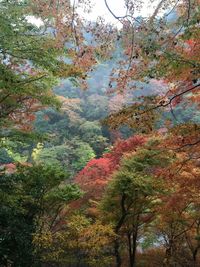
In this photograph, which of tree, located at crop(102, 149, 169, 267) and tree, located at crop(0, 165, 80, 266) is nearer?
tree, located at crop(0, 165, 80, 266)

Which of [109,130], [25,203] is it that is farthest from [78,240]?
[109,130]

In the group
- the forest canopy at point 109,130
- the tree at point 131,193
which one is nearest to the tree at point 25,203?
the forest canopy at point 109,130

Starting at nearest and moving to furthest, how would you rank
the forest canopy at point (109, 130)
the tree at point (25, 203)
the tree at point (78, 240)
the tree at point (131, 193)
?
the forest canopy at point (109, 130) → the tree at point (25, 203) → the tree at point (78, 240) → the tree at point (131, 193)

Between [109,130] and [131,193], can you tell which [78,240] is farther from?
[109,130]

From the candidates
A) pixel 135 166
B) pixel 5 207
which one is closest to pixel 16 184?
pixel 5 207

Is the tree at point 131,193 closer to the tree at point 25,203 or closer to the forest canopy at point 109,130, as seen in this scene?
the forest canopy at point 109,130

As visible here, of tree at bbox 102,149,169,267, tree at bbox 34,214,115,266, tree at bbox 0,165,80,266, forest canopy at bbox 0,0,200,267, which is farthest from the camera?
tree at bbox 102,149,169,267

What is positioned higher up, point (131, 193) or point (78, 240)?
point (131, 193)

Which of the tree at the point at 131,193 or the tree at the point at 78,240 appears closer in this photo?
the tree at the point at 78,240

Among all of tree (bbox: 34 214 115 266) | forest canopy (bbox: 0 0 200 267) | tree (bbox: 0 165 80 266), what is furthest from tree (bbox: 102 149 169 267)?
tree (bbox: 0 165 80 266)

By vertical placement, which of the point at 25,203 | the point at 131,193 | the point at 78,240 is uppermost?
the point at 131,193

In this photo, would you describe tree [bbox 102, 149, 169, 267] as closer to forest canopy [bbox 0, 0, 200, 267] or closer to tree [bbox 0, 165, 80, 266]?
forest canopy [bbox 0, 0, 200, 267]

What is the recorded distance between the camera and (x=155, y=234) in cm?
1477

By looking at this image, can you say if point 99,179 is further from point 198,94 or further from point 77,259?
point 198,94
